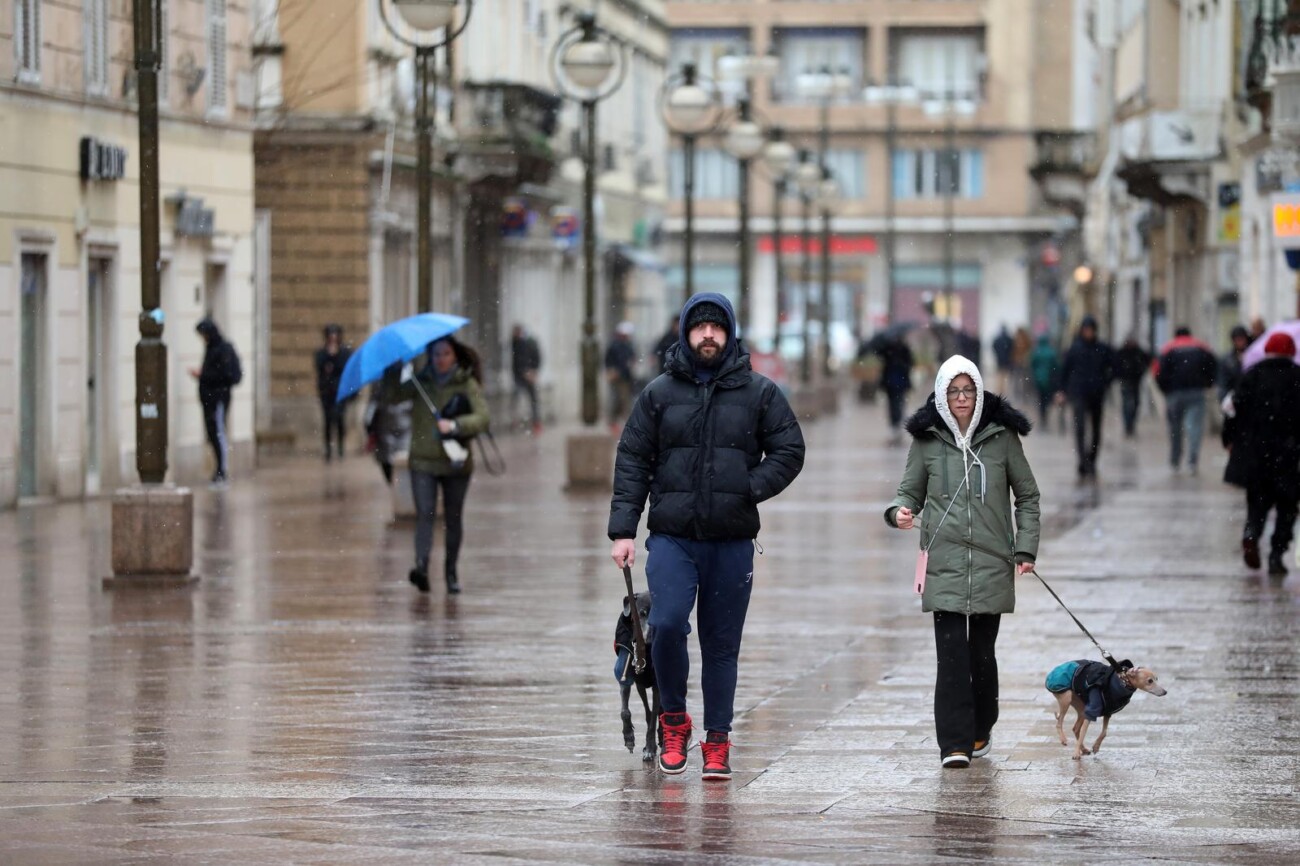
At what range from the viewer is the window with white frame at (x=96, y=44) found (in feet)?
94.6

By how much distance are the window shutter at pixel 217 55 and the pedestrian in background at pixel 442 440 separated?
51.9 feet

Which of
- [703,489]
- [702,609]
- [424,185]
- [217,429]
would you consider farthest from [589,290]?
[703,489]

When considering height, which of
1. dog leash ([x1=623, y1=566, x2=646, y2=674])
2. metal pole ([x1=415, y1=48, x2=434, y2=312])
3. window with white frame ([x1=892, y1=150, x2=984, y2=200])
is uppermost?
window with white frame ([x1=892, y1=150, x2=984, y2=200])

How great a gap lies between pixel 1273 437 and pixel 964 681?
9.28 m

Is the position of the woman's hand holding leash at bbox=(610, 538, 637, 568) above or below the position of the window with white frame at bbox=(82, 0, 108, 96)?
below

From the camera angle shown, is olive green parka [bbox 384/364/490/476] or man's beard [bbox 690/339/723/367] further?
olive green parka [bbox 384/364/490/476]

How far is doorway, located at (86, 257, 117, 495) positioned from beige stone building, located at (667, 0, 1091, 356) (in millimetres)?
70447

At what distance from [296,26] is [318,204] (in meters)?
2.61

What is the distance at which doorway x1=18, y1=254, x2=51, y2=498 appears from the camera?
1070 inches

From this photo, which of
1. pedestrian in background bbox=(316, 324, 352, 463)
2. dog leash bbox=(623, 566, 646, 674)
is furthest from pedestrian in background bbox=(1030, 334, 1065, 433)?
dog leash bbox=(623, 566, 646, 674)

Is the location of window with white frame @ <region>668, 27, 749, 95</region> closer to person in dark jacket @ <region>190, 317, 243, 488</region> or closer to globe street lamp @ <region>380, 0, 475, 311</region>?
person in dark jacket @ <region>190, 317, 243, 488</region>

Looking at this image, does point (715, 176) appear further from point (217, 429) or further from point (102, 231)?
point (102, 231)

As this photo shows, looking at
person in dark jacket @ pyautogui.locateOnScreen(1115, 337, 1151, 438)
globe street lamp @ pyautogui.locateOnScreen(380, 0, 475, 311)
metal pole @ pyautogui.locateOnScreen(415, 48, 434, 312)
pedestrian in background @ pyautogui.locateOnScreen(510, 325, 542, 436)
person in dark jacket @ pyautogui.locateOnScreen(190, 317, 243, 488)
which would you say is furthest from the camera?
pedestrian in background @ pyautogui.locateOnScreen(510, 325, 542, 436)

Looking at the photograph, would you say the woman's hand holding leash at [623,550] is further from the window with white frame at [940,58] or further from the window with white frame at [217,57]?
the window with white frame at [940,58]
